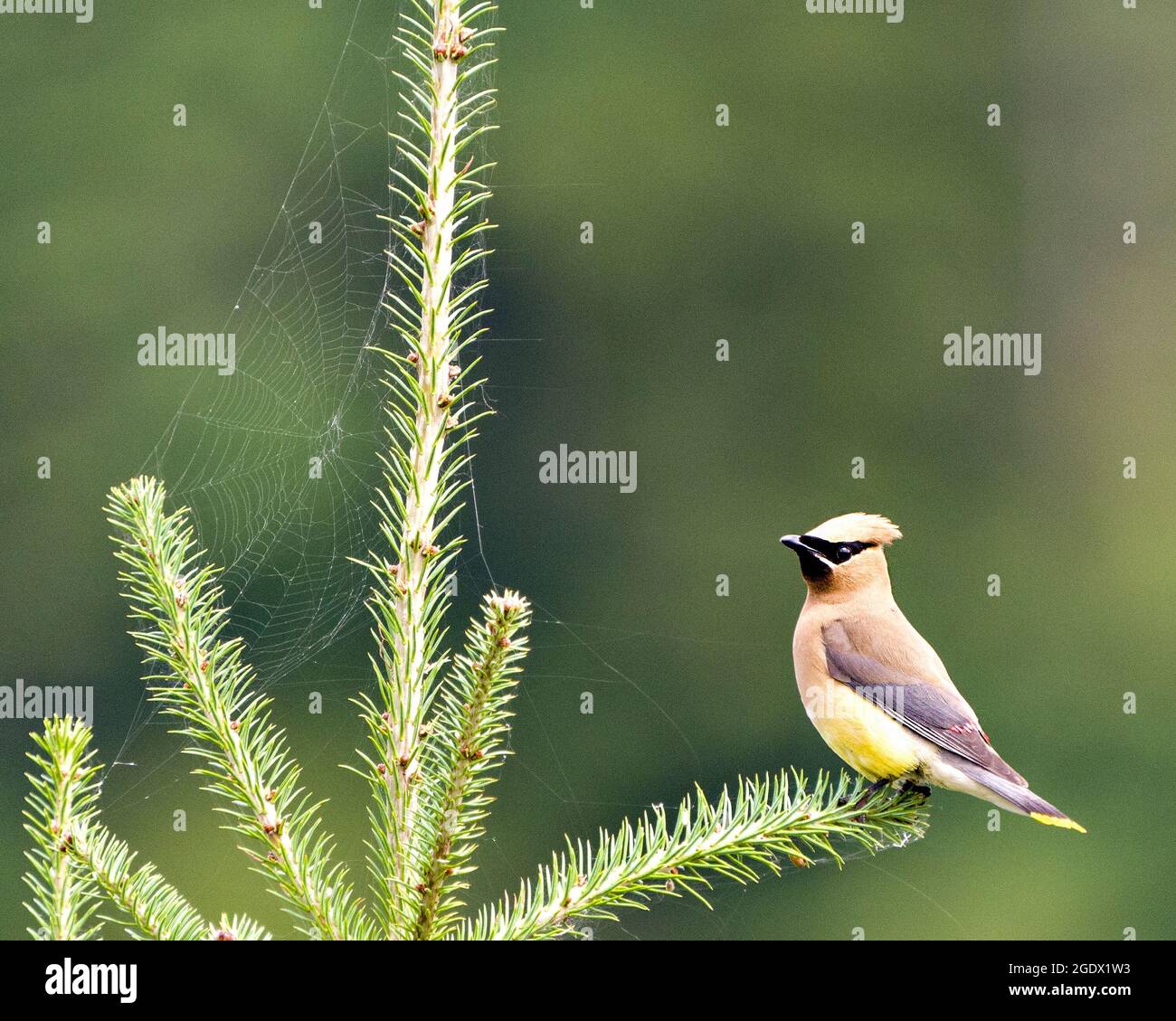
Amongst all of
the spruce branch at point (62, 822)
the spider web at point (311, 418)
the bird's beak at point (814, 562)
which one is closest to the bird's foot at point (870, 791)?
the bird's beak at point (814, 562)

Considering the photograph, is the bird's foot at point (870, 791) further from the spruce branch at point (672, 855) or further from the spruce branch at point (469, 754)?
the spruce branch at point (469, 754)

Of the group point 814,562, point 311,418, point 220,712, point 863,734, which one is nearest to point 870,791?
point 863,734

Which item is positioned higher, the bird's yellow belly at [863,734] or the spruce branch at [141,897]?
the bird's yellow belly at [863,734]

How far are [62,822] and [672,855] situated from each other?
0.83 metres

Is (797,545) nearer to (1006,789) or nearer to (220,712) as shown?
(1006,789)

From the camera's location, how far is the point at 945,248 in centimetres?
1638

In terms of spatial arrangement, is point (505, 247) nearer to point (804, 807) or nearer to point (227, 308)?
point (227, 308)

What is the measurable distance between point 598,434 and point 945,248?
444 cm

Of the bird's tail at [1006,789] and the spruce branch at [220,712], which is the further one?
the bird's tail at [1006,789]

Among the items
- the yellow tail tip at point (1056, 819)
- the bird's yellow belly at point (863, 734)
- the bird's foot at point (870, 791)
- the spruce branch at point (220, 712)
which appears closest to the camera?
the spruce branch at point (220, 712)

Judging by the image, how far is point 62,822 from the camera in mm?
2141

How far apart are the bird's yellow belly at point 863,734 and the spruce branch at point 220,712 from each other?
5.22 feet

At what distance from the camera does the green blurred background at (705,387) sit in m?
13.7

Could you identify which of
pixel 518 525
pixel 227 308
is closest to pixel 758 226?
pixel 518 525
